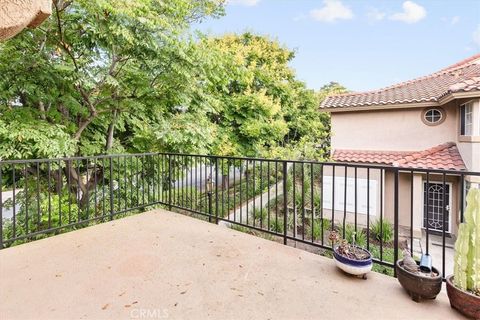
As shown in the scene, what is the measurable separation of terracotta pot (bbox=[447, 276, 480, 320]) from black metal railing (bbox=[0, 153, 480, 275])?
13.8 inches

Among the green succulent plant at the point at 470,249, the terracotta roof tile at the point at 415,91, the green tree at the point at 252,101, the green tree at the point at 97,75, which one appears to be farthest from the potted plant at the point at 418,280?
the terracotta roof tile at the point at 415,91

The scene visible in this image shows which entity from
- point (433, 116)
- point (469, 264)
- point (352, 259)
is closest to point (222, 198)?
point (352, 259)

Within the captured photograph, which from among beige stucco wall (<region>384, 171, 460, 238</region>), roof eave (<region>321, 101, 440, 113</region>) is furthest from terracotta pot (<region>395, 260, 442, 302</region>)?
roof eave (<region>321, 101, 440, 113</region>)

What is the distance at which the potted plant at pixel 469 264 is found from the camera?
1.60m

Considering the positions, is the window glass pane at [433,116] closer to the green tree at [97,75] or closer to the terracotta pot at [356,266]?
the green tree at [97,75]

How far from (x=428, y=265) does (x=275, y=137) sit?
6.39 meters

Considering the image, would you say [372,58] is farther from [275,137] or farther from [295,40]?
[275,137]

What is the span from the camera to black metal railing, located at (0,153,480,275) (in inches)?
104

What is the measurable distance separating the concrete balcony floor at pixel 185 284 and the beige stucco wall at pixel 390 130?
7.43m

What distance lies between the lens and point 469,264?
1628 millimetres

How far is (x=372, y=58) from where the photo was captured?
1302 cm

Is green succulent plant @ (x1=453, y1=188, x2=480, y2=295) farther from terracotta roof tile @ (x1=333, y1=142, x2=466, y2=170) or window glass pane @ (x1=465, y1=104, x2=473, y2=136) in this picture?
window glass pane @ (x1=465, y1=104, x2=473, y2=136)

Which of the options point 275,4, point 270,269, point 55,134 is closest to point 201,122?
point 55,134

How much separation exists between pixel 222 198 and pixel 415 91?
27.7ft
